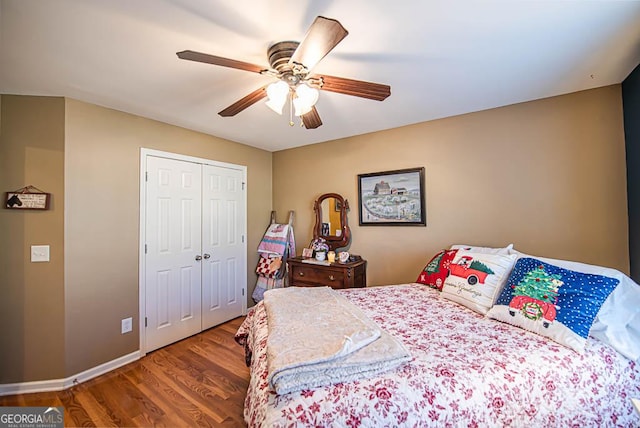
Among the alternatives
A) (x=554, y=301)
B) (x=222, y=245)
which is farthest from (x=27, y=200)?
(x=554, y=301)

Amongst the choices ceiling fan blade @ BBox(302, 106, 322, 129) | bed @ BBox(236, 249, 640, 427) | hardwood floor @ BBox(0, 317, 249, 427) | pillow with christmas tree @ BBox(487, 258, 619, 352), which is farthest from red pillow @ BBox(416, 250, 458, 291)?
hardwood floor @ BBox(0, 317, 249, 427)

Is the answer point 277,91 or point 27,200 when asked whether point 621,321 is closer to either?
point 277,91

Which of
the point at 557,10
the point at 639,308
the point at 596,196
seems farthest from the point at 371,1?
the point at 596,196

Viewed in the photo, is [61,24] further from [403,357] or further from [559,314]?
[559,314]

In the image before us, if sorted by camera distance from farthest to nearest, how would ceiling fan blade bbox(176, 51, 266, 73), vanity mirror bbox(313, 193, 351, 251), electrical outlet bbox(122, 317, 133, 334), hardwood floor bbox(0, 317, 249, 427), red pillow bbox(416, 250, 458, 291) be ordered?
vanity mirror bbox(313, 193, 351, 251) → electrical outlet bbox(122, 317, 133, 334) → red pillow bbox(416, 250, 458, 291) → hardwood floor bbox(0, 317, 249, 427) → ceiling fan blade bbox(176, 51, 266, 73)

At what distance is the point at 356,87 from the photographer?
153 cm

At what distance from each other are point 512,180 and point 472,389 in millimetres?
1962

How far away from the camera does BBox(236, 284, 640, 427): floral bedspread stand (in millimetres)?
907

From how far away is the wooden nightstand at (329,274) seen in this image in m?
2.79

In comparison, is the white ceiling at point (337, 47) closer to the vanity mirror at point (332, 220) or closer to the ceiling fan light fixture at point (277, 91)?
the ceiling fan light fixture at point (277, 91)

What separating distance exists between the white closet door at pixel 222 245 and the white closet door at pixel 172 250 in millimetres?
91

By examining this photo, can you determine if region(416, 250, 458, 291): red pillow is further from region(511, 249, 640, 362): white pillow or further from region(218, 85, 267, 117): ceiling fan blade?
region(218, 85, 267, 117): ceiling fan blade

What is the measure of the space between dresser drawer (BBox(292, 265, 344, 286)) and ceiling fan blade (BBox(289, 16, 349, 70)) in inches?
82.2

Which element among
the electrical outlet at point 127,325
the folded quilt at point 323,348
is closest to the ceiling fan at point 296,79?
the folded quilt at point 323,348
